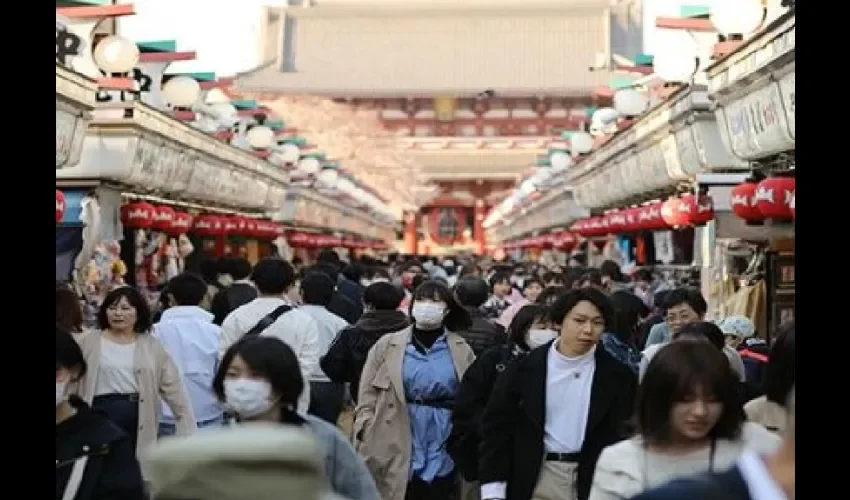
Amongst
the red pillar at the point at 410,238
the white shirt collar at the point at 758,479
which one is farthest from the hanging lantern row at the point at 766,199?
the red pillar at the point at 410,238

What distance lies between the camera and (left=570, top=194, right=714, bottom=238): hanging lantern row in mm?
14773

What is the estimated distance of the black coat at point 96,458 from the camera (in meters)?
4.45

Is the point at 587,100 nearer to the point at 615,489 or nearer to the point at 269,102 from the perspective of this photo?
the point at 269,102

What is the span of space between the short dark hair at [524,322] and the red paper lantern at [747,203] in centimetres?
449

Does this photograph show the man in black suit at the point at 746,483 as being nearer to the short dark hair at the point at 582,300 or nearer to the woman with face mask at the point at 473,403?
the short dark hair at the point at 582,300

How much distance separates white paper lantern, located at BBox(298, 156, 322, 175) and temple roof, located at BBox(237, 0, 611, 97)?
23510 mm

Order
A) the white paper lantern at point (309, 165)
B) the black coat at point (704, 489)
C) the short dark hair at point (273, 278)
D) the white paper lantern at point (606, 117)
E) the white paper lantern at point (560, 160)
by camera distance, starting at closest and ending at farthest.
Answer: the black coat at point (704, 489) < the short dark hair at point (273, 278) < the white paper lantern at point (606, 117) < the white paper lantern at point (309, 165) < the white paper lantern at point (560, 160)

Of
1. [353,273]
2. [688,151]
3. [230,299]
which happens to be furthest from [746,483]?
[688,151]

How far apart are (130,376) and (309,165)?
2523 centimetres

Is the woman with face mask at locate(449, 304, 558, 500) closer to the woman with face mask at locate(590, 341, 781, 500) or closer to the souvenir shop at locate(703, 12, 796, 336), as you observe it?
the woman with face mask at locate(590, 341, 781, 500)

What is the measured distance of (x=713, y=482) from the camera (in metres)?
2.97
